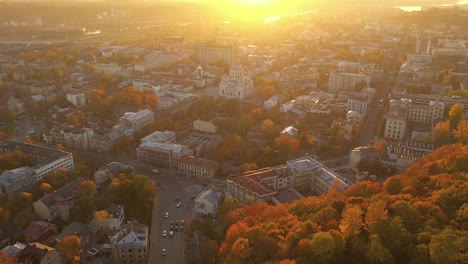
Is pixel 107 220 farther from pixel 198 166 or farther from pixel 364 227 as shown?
pixel 364 227

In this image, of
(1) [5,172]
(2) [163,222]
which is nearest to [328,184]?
(2) [163,222]

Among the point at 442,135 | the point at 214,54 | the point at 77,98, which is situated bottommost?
the point at 77,98

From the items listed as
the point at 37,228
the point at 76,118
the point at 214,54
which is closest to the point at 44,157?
the point at 37,228

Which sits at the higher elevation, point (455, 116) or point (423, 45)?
point (423, 45)

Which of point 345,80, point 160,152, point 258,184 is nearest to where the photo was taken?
point 258,184

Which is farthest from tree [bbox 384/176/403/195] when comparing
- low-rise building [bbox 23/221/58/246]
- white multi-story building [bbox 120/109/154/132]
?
white multi-story building [bbox 120/109/154/132]

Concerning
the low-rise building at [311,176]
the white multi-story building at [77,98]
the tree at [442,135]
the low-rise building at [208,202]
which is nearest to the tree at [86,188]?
the low-rise building at [208,202]
